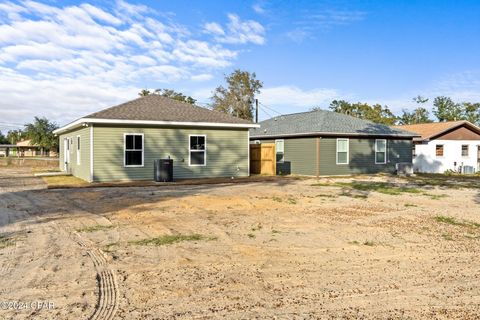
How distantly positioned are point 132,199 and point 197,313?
908 centimetres

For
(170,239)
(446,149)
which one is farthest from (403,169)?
(170,239)

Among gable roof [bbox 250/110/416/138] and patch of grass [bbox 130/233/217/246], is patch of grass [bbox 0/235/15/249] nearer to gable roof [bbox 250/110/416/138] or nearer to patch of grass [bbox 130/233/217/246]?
patch of grass [bbox 130/233/217/246]

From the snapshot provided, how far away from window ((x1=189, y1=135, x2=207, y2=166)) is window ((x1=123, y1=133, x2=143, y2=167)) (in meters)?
2.48

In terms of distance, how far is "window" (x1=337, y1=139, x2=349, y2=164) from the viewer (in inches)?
959

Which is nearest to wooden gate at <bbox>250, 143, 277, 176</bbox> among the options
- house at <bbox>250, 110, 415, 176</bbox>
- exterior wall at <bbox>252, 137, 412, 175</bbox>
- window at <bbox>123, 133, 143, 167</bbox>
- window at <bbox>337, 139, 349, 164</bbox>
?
house at <bbox>250, 110, 415, 176</bbox>

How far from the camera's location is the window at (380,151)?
25703 millimetres

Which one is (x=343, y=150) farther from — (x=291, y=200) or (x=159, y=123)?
(x=291, y=200)

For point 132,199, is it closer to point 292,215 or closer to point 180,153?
point 292,215

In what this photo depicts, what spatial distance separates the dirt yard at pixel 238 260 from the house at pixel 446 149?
65.3 ft

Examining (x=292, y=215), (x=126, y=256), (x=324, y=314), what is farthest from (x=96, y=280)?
(x=292, y=215)

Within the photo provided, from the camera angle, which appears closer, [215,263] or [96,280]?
[96,280]

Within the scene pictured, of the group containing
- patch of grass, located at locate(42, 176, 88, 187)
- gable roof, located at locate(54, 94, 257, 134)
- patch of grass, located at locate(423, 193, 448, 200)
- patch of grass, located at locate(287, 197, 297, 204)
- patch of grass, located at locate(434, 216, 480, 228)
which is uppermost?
gable roof, located at locate(54, 94, 257, 134)

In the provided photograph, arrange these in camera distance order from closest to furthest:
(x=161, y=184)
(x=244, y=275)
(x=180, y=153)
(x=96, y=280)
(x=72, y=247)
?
(x=96, y=280)
(x=244, y=275)
(x=72, y=247)
(x=161, y=184)
(x=180, y=153)

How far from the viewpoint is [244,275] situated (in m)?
5.51
